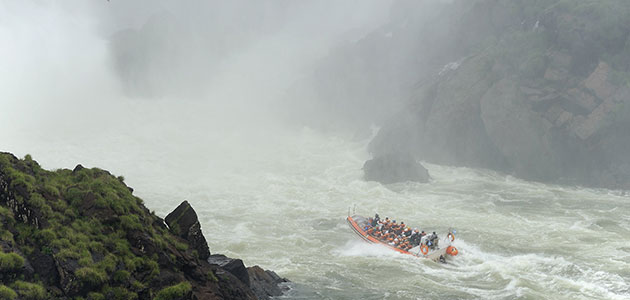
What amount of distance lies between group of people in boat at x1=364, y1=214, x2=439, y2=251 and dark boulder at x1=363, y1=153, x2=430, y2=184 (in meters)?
24.2

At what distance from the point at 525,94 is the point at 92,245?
237ft

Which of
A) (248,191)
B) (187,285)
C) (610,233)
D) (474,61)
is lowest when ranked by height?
(187,285)

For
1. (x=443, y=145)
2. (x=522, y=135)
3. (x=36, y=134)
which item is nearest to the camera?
(x=522, y=135)

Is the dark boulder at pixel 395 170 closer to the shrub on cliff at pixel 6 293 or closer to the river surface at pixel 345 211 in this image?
the river surface at pixel 345 211

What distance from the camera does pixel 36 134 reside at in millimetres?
100312

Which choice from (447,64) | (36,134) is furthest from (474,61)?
(36,134)

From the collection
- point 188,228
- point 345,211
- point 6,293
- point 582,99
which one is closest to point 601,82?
point 582,99

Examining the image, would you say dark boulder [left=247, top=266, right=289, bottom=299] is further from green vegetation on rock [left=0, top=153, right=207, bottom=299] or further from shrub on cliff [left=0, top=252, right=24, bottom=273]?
shrub on cliff [left=0, top=252, right=24, bottom=273]

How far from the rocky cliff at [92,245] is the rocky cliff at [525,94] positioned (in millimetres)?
62428

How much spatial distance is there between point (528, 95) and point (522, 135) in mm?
6085

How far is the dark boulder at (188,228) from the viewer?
90.9 ft

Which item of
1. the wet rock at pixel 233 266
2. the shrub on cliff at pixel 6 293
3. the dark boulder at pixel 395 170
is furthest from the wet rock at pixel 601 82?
the shrub on cliff at pixel 6 293

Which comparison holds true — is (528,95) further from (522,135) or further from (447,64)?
(447,64)

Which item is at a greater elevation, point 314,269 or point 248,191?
point 248,191
